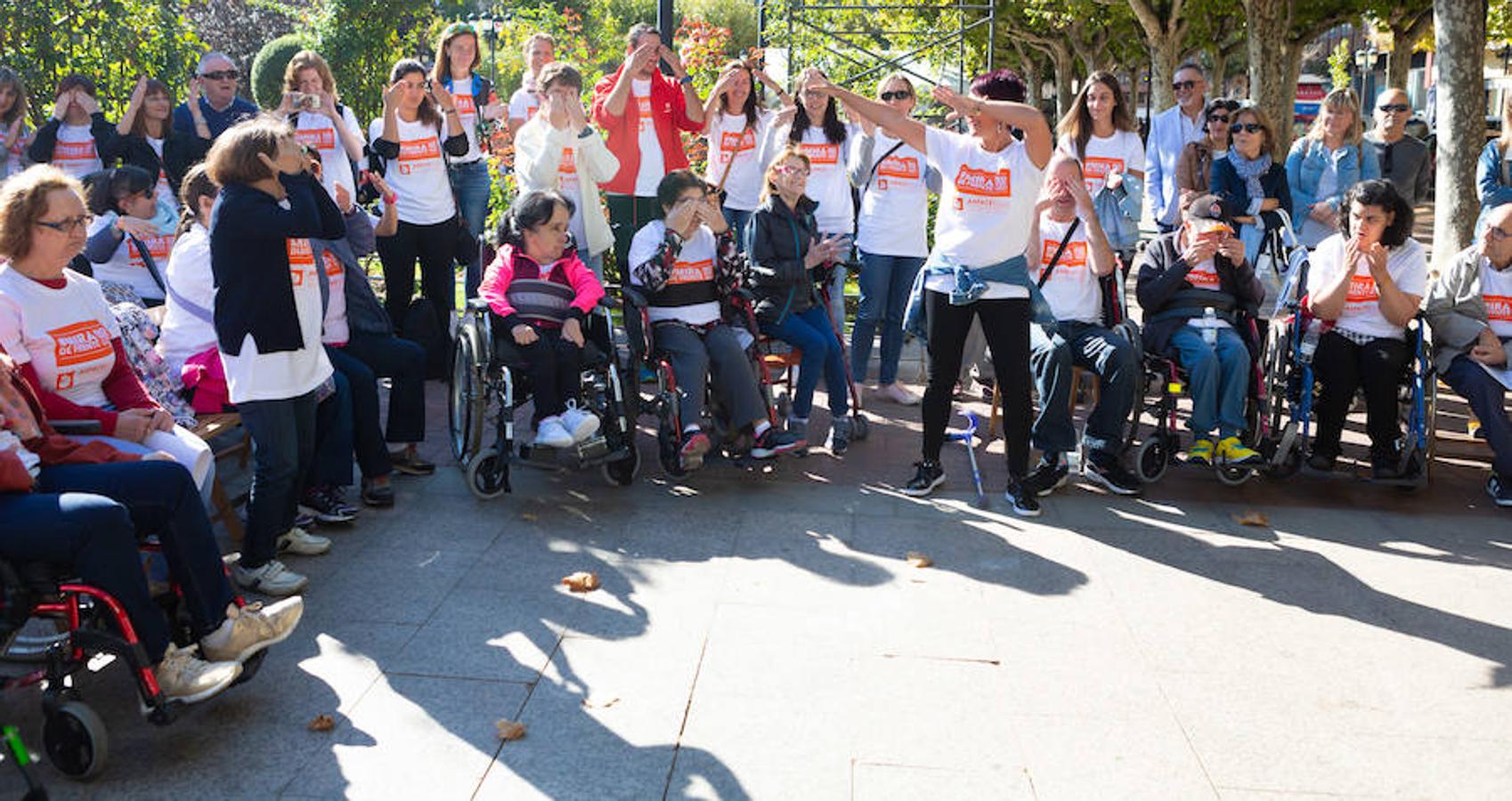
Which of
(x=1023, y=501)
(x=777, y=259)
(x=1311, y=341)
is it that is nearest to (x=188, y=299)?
(x=777, y=259)

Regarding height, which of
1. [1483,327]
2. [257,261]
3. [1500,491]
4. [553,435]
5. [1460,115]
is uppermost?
[1460,115]

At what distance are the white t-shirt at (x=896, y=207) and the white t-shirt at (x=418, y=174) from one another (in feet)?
7.77

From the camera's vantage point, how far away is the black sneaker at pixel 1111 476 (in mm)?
6582

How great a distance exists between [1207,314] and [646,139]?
322 cm

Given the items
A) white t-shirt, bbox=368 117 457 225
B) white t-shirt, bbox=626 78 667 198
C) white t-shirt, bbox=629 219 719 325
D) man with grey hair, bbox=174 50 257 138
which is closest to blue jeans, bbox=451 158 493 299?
white t-shirt, bbox=368 117 457 225

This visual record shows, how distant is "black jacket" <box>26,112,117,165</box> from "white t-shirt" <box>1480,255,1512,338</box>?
736 cm

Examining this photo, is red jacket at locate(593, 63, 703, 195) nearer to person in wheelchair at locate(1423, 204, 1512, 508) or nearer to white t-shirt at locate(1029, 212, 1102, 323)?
white t-shirt at locate(1029, 212, 1102, 323)

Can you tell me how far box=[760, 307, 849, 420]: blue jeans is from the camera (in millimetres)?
7129

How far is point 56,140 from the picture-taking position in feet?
26.6

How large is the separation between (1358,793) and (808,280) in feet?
13.3

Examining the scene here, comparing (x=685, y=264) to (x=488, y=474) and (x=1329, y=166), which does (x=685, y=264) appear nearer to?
(x=488, y=474)

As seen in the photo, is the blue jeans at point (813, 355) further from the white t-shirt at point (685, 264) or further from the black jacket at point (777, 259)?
the white t-shirt at point (685, 264)

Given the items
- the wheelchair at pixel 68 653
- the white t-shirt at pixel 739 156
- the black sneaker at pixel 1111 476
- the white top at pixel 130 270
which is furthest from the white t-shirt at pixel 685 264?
the wheelchair at pixel 68 653

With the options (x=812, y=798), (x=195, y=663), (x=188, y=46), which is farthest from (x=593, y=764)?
(x=188, y=46)
